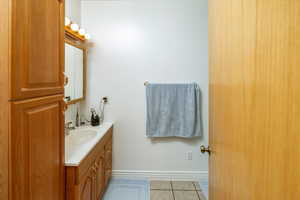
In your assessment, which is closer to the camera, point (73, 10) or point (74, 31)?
point (74, 31)

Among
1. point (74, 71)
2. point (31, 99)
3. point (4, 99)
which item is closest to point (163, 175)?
point (74, 71)

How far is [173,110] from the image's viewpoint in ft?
9.94

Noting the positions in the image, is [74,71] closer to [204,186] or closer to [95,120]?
→ [95,120]

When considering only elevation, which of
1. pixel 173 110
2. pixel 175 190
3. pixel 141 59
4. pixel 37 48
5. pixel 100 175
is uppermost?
pixel 141 59

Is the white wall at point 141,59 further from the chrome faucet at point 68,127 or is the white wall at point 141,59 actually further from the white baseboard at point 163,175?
the chrome faucet at point 68,127

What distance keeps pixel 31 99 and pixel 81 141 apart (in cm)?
150

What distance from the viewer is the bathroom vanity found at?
157 centimetres

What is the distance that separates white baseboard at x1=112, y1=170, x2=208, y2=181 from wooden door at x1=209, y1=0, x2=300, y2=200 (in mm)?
1969

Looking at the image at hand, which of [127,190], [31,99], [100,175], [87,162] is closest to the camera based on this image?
[31,99]

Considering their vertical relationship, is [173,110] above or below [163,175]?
above

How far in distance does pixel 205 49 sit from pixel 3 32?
256 centimetres

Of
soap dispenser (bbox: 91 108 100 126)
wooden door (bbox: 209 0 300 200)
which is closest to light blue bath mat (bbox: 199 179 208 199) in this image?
soap dispenser (bbox: 91 108 100 126)

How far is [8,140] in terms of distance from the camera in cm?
92

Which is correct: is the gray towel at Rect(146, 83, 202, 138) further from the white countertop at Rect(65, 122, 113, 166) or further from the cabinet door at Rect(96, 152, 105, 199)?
the cabinet door at Rect(96, 152, 105, 199)
